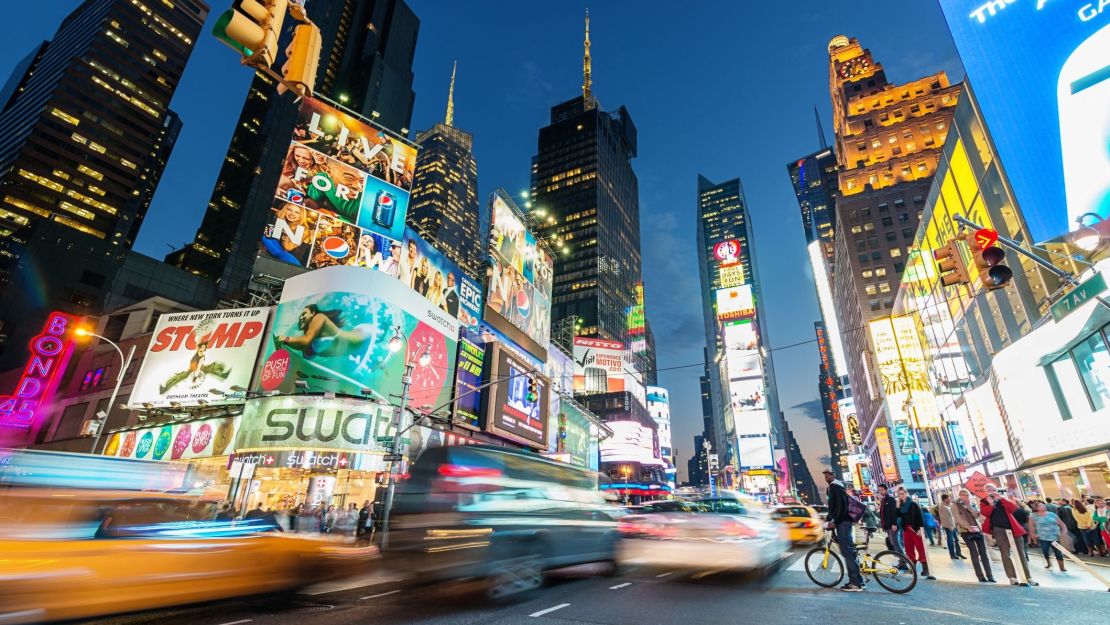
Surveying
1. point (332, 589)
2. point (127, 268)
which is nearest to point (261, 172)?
point (127, 268)

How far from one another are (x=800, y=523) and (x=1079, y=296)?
571 inches

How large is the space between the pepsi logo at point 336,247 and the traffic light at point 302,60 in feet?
103

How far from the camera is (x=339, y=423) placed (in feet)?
89.3

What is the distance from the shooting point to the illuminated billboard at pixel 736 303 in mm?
100938

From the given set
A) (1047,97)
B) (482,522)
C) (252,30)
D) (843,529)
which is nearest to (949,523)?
(843,529)

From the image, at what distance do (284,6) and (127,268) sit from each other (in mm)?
75283

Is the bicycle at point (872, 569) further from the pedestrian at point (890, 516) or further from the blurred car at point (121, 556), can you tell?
the blurred car at point (121, 556)

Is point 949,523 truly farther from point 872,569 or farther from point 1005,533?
point 872,569

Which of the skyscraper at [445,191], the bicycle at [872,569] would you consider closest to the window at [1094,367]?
the bicycle at [872,569]

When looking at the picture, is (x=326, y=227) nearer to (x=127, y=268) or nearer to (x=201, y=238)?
(x=127, y=268)

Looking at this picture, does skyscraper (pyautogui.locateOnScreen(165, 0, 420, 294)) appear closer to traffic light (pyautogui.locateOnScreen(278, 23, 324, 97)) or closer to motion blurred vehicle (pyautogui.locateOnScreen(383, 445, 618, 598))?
motion blurred vehicle (pyautogui.locateOnScreen(383, 445, 618, 598))

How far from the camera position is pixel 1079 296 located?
19531mm

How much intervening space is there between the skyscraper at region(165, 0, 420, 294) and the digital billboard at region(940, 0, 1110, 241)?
105 metres

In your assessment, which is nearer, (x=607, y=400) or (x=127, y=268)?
(x=127, y=268)
